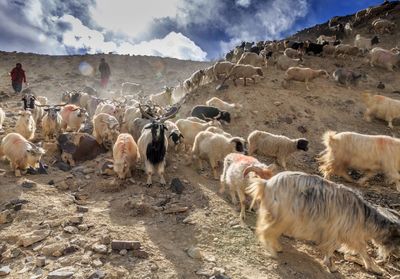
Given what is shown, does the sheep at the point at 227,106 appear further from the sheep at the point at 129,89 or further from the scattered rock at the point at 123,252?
the sheep at the point at 129,89

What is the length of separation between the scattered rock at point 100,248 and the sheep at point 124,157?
115 inches

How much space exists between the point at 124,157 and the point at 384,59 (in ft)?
45.5

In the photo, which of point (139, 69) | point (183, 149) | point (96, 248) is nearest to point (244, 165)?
point (96, 248)

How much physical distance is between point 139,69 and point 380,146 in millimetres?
23090

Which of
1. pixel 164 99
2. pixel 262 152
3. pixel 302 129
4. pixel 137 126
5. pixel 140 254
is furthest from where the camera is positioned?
pixel 164 99

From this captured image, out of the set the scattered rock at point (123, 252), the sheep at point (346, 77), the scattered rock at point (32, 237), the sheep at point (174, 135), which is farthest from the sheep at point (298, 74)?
the scattered rock at point (32, 237)

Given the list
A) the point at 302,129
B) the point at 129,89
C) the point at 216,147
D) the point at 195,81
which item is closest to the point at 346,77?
the point at 302,129

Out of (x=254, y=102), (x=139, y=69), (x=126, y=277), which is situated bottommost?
(x=126, y=277)

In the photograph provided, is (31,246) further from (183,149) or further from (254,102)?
(254,102)

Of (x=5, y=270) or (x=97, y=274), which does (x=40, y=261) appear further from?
(x=97, y=274)

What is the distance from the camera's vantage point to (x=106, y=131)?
9961 millimetres

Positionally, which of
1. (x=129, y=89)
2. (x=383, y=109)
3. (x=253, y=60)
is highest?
(x=253, y=60)

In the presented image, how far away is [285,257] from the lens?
5.10 meters

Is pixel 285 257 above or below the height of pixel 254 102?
below
